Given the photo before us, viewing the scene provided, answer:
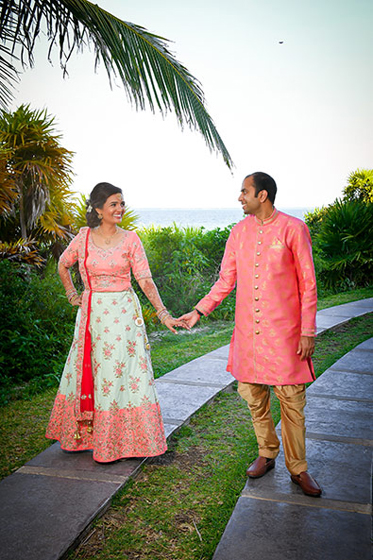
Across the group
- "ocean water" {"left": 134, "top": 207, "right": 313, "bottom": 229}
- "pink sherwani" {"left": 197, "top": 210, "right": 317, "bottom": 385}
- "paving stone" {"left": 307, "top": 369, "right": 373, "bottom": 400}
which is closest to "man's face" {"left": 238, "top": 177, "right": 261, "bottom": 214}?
"pink sherwani" {"left": 197, "top": 210, "right": 317, "bottom": 385}

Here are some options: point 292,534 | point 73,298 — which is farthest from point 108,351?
point 292,534

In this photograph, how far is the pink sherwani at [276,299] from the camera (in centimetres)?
275

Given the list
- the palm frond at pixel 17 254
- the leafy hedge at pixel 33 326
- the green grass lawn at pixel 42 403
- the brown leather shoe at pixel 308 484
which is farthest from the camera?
the palm frond at pixel 17 254

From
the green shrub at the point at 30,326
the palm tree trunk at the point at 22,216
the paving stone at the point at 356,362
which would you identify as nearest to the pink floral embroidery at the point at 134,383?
the green shrub at the point at 30,326

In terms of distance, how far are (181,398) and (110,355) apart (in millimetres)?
1339

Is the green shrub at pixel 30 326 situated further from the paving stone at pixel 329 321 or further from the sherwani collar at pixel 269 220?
the paving stone at pixel 329 321

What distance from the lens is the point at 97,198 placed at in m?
3.16

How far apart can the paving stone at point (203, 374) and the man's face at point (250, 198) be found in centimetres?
230

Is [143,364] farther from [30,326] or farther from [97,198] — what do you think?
[30,326]

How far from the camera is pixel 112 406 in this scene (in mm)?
3137

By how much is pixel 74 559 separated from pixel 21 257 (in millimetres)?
4722

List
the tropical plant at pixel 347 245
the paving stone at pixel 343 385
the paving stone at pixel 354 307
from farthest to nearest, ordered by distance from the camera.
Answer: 1. the tropical plant at pixel 347 245
2. the paving stone at pixel 354 307
3. the paving stone at pixel 343 385

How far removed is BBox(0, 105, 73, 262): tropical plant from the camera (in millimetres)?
7453

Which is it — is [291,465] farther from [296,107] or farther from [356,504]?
[296,107]
